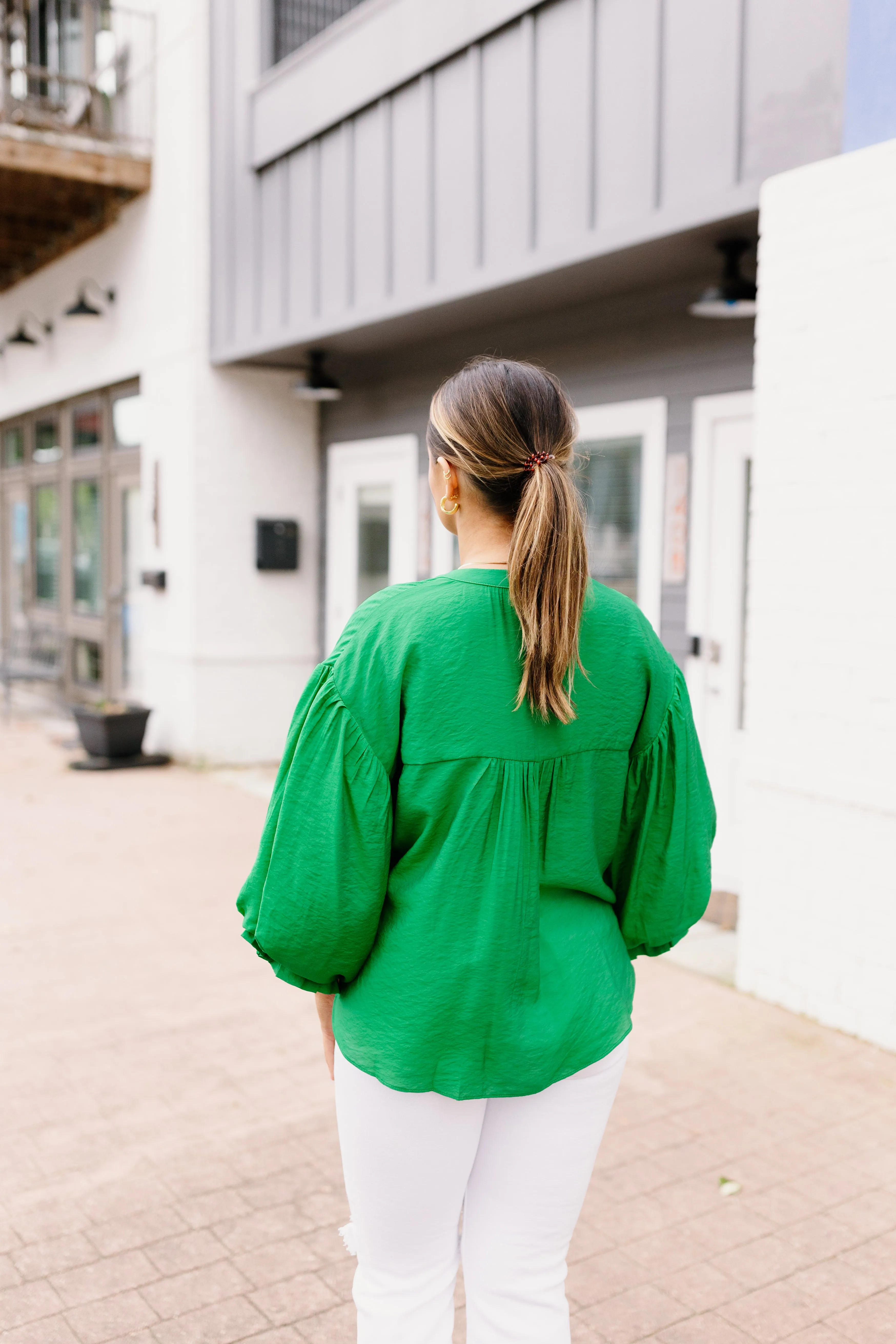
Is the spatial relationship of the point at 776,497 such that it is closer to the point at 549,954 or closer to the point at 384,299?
the point at 549,954

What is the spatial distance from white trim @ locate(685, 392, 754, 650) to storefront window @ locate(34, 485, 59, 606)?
788cm

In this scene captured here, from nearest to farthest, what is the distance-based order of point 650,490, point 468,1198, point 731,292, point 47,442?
point 468,1198 < point 731,292 < point 650,490 < point 47,442

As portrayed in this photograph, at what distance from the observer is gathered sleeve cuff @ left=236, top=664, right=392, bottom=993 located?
153cm

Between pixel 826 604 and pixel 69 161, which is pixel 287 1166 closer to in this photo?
pixel 826 604

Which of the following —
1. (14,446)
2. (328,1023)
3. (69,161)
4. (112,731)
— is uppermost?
(69,161)

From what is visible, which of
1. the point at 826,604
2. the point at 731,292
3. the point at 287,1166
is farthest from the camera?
the point at 731,292

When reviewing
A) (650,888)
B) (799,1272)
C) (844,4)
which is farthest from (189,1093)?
(844,4)

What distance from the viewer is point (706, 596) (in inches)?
227

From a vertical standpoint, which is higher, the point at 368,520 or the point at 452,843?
the point at 368,520

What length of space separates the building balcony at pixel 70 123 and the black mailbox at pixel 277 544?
104 inches

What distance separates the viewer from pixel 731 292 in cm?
511

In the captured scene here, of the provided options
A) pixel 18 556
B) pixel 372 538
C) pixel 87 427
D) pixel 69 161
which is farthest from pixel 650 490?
pixel 18 556

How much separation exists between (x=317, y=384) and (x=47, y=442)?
494 cm

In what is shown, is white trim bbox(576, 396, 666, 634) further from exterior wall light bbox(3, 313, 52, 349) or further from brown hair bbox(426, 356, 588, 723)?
exterior wall light bbox(3, 313, 52, 349)
